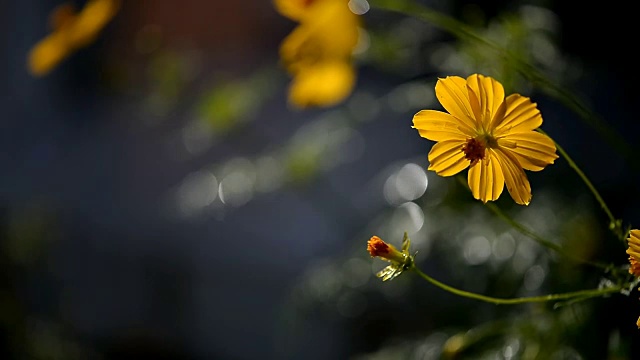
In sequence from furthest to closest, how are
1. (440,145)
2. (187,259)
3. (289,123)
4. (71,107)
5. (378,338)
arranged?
(71,107) → (187,259) → (289,123) → (378,338) → (440,145)

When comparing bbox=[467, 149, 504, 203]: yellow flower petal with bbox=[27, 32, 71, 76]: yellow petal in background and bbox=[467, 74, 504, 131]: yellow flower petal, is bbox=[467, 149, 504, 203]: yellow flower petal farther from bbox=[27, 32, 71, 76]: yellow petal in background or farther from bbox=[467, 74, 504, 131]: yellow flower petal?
bbox=[27, 32, 71, 76]: yellow petal in background

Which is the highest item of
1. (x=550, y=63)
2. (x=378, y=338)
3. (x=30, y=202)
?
(x=30, y=202)

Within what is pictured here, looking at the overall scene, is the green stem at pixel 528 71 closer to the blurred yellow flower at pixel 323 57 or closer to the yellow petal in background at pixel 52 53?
the blurred yellow flower at pixel 323 57

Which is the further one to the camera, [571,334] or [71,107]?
[71,107]

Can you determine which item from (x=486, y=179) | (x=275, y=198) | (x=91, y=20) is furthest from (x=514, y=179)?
(x=275, y=198)

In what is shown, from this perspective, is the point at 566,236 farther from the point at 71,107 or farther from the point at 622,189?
the point at 71,107

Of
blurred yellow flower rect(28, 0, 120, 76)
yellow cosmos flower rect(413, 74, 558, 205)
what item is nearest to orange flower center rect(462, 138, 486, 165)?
yellow cosmos flower rect(413, 74, 558, 205)

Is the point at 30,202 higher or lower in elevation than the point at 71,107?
lower

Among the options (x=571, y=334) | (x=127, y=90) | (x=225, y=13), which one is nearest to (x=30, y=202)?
(x=127, y=90)
